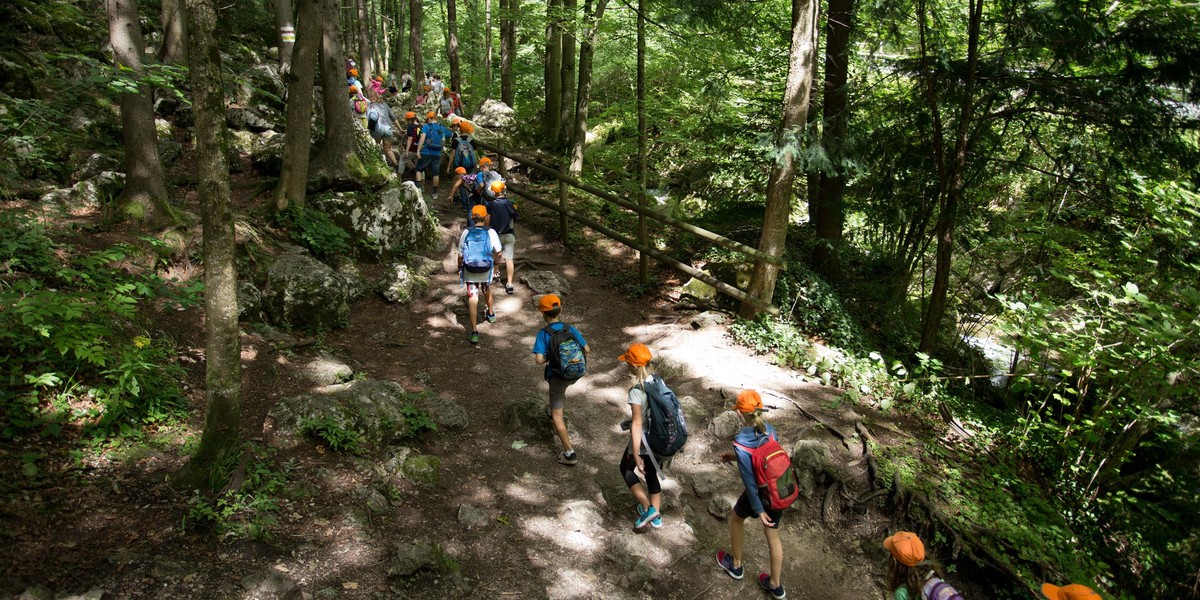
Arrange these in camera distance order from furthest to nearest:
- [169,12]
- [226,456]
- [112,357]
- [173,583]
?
1. [169,12]
2. [112,357]
3. [226,456]
4. [173,583]

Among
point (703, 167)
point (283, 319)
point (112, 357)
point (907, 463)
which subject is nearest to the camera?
point (112, 357)

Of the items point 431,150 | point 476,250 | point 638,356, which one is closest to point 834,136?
point 476,250

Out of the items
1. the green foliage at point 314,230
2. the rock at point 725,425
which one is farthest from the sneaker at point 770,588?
the green foliage at point 314,230

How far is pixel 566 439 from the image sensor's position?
6.38m

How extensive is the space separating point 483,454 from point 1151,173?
9.73 meters

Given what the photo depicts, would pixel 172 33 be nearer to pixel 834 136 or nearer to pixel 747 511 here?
pixel 834 136

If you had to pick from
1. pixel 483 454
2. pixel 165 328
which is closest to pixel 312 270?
pixel 165 328

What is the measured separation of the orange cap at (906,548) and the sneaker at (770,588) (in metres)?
1.59

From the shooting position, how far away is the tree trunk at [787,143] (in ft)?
28.0

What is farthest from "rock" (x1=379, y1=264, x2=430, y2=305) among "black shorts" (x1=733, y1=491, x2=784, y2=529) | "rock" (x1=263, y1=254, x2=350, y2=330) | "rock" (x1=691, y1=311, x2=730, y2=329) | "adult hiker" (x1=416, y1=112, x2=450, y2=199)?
"black shorts" (x1=733, y1=491, x2=784, y2=529)

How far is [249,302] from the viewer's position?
24.2 feet

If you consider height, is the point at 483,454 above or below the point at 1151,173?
below

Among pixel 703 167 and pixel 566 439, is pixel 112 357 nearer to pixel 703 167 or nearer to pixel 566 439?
pixel 566 439

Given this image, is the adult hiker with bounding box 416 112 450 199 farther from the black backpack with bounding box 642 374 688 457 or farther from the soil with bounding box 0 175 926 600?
the black backpack with bounding box 642 374 688 457
